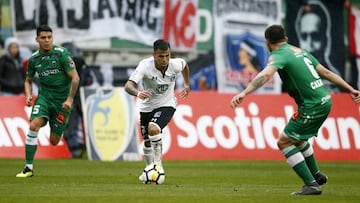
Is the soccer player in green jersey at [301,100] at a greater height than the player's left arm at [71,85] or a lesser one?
greater

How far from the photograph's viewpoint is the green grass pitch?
44.8 ft

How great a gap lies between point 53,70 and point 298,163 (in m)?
6.02

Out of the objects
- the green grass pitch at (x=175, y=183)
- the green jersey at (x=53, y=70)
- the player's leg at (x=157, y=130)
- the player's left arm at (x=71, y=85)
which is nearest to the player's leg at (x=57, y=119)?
the green jersey at (x=53, y=70)

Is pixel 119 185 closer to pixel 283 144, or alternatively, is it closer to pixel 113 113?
pixel 283 144

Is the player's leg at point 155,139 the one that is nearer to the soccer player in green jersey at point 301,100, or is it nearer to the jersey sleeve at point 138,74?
the jersey sleeve at point 138,74

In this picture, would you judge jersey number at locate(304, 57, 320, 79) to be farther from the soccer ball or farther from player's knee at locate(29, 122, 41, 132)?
player's knee at locate(29, 122, 41, 132)

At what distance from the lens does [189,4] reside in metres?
31.0

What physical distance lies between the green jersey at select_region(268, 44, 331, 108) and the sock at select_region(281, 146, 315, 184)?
65 centimetres

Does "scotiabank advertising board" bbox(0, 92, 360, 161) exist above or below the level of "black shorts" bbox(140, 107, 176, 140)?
below

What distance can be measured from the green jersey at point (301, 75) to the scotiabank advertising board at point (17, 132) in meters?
11.3

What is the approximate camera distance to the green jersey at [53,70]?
18.5 m

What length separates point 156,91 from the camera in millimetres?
17016

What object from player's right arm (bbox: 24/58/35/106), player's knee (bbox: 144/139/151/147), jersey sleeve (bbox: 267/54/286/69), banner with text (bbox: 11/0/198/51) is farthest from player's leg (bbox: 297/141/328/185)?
banner with text (bbox: 11/0/198/51)

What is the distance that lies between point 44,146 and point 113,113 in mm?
1817
